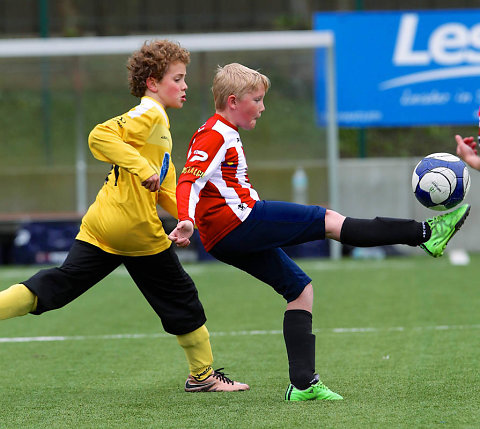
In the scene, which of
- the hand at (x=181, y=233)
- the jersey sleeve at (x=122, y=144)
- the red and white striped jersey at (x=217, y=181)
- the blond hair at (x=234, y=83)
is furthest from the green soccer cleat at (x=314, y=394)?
the blond hair at (x=234, y=83)

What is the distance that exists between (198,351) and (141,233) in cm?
72

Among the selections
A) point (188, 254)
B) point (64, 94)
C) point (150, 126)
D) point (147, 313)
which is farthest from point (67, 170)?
point (150, 126)

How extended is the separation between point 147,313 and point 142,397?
11.4 feet

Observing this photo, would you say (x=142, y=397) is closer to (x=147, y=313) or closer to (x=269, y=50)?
(x=147, y=313)

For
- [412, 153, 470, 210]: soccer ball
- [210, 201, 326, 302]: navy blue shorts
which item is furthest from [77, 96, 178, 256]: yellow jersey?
[412, 153, 470, 210]: soccer ball

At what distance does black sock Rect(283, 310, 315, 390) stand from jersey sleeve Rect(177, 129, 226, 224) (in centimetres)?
76

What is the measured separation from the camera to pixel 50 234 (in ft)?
43.1

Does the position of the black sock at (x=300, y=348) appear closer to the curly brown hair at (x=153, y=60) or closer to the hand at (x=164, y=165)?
the hand at (x=164, y=165)

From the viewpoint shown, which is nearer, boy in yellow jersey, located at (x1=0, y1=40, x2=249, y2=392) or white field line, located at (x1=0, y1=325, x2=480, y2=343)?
boy in yellow jersey, located at (x1=0, y1=40, x2=249, y2=392)

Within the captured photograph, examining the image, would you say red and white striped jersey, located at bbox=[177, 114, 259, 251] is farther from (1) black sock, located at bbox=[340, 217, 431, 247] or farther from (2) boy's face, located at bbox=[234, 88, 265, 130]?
(1) black sock, located at bbox=[340, 217, 431, 247]

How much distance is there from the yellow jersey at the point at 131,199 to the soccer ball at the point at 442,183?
127 centimetres

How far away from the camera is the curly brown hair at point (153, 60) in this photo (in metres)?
4.71

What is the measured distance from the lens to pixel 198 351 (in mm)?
4910

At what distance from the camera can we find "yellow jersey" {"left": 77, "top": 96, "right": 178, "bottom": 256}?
4.61m
